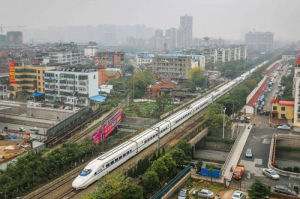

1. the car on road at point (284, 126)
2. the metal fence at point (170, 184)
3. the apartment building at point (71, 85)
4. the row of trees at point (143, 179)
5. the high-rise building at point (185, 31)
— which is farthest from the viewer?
the high-rise building at point (185, 31)

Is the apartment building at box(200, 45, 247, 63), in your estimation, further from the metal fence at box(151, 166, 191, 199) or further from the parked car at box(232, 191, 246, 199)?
the parked car at box(232, 191, 246, 199)

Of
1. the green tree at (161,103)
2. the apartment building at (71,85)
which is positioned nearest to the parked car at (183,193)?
the green tree at (161,103)

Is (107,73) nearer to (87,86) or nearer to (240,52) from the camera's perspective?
(87,86)

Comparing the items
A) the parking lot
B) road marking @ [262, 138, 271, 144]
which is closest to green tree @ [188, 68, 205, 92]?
the parking lot

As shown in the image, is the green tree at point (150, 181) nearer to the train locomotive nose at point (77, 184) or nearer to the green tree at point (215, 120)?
the train locomotive nose at point (77, 184)

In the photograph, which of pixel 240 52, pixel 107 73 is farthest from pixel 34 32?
pixel 107 73

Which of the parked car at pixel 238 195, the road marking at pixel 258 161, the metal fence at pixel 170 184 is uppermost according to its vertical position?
the metal fence at pixel 170 184
